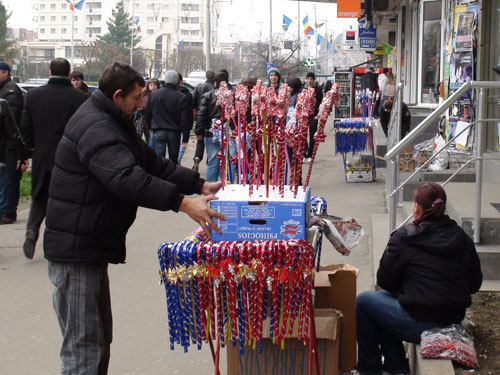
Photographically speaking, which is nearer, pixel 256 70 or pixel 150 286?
pixel 150 286

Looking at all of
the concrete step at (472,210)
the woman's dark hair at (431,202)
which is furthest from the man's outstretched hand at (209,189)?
the concrete step at (472,210)

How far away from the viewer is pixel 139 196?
3328 millimetres

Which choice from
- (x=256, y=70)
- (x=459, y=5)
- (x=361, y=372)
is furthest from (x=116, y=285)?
(x=256, y=70)


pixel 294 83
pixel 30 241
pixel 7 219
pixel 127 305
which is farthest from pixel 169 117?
pixel 127 305

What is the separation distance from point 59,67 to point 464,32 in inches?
228

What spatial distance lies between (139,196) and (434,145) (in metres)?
8.10

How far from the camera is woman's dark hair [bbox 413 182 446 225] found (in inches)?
165

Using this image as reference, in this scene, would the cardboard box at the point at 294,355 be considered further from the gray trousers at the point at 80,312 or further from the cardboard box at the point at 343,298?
the gray trousers at the point at 80,312

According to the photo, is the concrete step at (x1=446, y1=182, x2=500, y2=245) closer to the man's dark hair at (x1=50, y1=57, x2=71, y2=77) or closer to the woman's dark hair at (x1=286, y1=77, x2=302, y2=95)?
the man's dark hair at (x1=50, y1=57, x2=71, y2=77)

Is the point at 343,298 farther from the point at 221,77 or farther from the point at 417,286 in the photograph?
the point at 221,77

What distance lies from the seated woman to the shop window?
39.1 ft

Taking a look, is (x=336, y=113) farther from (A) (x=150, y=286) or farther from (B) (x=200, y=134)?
(A) (x=150, y=286)

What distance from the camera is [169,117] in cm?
1248

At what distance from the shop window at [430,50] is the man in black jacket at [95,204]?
12.9m
